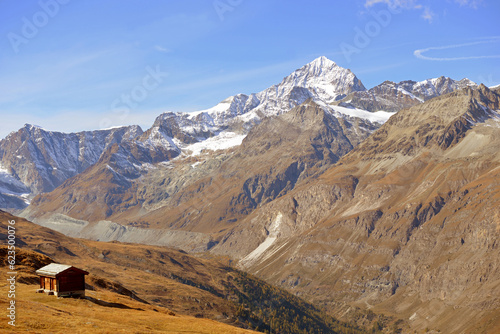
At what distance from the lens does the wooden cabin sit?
3634 inches

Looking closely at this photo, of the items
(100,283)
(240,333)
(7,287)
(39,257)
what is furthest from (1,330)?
(100,283)

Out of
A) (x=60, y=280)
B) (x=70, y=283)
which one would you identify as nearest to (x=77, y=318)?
(x=60, y=280)

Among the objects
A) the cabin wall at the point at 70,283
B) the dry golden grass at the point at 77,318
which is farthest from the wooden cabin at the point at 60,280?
the dry golden grass at the point at 77,318

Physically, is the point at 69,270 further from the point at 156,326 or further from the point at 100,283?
the point at 100,283

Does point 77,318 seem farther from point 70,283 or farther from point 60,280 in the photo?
point 70,283

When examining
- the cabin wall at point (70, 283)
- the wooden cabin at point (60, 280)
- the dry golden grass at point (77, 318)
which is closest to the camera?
the dry golden grass at point (77, 318)

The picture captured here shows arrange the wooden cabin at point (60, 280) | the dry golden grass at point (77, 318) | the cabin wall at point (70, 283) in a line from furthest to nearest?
1. the cabin wall at point (70, 283)
2. the wooden cabin at point (60, 280)
3. the dry golden grass at point (77, 318)

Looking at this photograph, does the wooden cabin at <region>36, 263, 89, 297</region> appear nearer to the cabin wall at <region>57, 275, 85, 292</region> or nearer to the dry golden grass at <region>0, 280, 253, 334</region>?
the cabin wall at <region>57, 275, 85, 292</region>

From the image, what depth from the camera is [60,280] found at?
92688mm

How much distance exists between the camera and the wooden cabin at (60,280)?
92312mm

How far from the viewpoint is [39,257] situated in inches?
5241

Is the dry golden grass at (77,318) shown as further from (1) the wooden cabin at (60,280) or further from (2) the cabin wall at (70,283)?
(2) the cabin wall at (70,283)

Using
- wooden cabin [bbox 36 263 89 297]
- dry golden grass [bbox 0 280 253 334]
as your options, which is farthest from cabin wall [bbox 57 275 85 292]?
dry golden grass [bbox 0 280 253 334]

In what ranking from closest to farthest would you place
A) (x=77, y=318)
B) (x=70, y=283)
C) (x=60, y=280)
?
(x=77, y=318) < (x=60, y=280) < (x=70, y=283)
